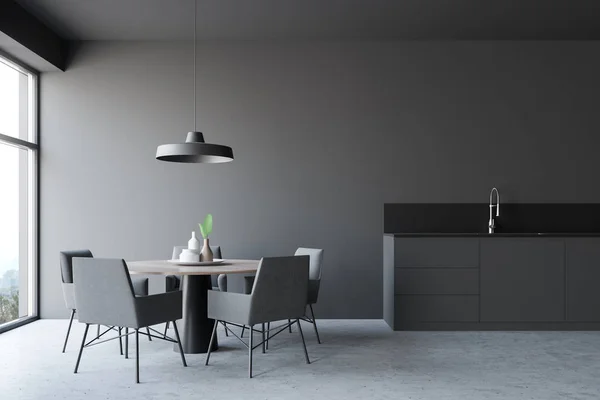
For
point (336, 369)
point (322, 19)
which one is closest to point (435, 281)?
point (336, 369)

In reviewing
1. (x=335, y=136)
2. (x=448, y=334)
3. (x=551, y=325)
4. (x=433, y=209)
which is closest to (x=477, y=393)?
(x=448, y=334)

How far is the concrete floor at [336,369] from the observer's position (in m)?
A: 3.29

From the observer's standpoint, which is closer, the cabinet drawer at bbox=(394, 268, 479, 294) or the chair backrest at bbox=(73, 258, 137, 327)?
the chair backrest at bbox=(73, 258, 137, 327)

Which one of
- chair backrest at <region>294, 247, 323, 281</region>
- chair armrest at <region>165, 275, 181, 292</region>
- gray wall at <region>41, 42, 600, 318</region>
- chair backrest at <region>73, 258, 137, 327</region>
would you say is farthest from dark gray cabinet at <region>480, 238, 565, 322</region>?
chair backrest at <region>73, 258, 137, 327</region>

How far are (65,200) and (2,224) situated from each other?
0.73 m

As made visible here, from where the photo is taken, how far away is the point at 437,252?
5180 millimetres

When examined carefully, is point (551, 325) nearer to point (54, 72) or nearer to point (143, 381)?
point (143, 381)

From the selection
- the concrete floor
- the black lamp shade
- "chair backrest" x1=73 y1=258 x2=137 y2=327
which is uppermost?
the black lamp shade

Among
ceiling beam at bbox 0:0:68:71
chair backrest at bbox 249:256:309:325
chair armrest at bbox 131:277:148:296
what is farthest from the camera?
ceiling beam at bbox 0:0:68:71

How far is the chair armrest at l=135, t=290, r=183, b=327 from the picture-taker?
3.49m

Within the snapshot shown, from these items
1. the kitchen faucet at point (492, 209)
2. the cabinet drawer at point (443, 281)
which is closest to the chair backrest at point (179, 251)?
the cabinet drawer at point (443, 281)

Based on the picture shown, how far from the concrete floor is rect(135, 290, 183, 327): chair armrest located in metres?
0.38

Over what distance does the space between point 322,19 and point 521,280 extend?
3.12 metres

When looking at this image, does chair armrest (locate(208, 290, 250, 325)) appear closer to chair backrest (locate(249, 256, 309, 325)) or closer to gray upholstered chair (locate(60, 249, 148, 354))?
chair backrest (locate(249, 256, 309, 325))
